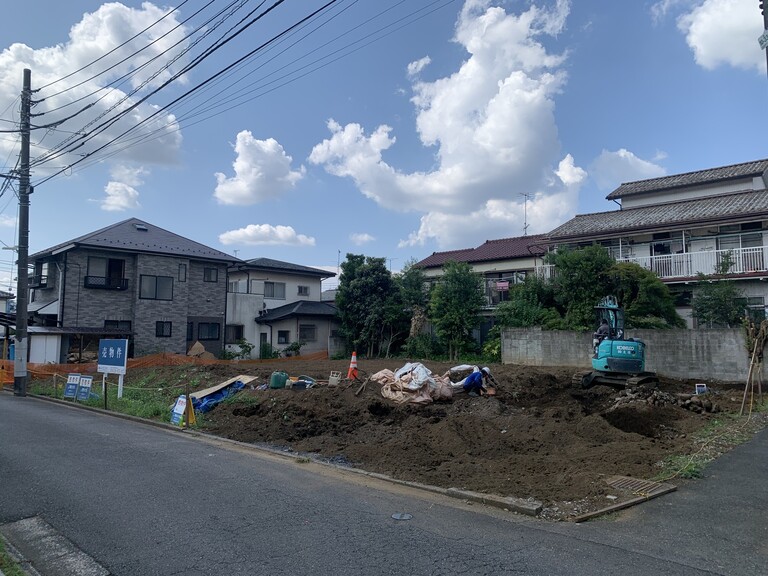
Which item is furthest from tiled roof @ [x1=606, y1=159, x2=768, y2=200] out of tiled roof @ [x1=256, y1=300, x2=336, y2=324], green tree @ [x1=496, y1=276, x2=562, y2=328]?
→ tiled roof @ [x1=256, y1=300, x2=336, y2=324]

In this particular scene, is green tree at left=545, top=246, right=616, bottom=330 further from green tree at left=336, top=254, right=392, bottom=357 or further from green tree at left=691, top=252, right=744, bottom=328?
green tree at left=336, top=254, right=392, bottom=357

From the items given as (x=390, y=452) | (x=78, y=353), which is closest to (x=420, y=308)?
(x=78, y=353)

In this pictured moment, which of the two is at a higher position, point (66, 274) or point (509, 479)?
point (66, 274)

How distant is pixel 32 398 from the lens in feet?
57.6

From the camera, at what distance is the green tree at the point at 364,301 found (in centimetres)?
3088

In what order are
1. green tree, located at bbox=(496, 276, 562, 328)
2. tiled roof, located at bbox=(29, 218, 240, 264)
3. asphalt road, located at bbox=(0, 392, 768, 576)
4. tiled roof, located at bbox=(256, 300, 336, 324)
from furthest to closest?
1. tiled roof, located at bbox=(256, 300, 336, 324)
2. tiled roof, located at bbox=(29, 218, 240, 264)
3. green tree, located at bbox=(496, 276, 562, 328)
4. asphalt road, located at bbox=(0, 392, 768, 576)

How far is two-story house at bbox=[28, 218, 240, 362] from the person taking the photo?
83.7 feet

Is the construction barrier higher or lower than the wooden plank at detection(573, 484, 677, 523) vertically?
higher

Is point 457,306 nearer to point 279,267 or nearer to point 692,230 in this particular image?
point 692,230

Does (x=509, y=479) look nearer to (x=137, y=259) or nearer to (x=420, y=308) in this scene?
(x=420, y=308)

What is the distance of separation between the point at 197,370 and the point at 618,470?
47.6 ft

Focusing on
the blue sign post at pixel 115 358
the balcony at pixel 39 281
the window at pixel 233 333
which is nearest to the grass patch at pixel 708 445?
the blue sign post at pixel 115 358

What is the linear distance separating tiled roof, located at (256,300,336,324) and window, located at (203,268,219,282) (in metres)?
3.85

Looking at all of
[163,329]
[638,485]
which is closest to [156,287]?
[163,329]
